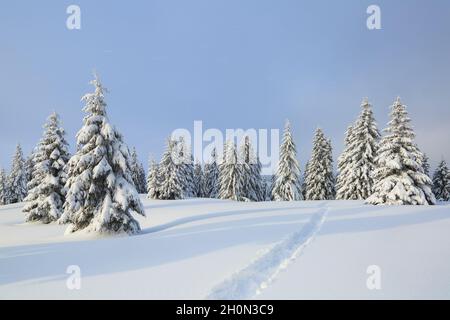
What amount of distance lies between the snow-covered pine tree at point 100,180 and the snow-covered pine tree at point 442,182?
169 feet

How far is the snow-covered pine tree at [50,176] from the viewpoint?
2714cm

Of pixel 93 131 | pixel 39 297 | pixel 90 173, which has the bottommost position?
pixel 39 297

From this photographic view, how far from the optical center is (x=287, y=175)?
146 ft

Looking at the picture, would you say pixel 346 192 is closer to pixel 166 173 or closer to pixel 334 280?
pixel 166 173

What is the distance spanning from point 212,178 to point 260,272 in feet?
200

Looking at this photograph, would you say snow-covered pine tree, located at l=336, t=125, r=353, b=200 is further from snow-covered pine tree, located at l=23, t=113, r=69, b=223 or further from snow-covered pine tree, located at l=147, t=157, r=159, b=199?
snow-covered pine tree, located at l=23, t=113, r=69, b=223

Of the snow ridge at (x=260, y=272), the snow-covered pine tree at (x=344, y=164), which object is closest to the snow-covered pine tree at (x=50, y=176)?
the snow ridge at (x=260, y=272)

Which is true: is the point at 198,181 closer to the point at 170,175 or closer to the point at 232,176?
the point at 170,175

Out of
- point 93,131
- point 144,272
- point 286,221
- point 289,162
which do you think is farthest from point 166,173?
point 144,272

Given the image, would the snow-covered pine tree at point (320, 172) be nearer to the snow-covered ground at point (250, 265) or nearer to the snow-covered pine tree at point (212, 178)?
the snow-covered pine tree at point (212, 178)

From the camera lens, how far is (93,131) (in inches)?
734

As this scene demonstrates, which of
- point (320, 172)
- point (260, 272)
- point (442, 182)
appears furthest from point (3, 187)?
point (442, 182)

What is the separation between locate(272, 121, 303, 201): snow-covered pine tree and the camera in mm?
43844

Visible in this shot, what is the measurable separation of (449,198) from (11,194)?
82.5 m
